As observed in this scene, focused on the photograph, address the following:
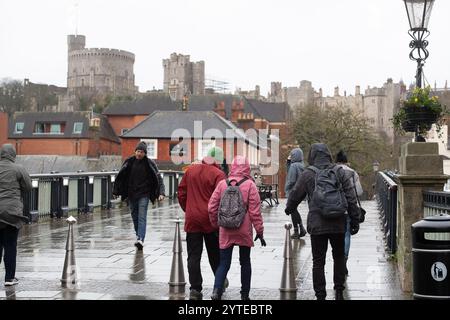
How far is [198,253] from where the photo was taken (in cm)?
874

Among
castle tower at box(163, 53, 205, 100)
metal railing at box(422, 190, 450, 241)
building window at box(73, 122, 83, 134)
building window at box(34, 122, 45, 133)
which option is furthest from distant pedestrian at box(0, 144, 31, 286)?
castle tower at box(163, 53, 205, 100)

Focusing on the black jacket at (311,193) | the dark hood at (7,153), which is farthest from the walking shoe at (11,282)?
the black jacket at (311,193)

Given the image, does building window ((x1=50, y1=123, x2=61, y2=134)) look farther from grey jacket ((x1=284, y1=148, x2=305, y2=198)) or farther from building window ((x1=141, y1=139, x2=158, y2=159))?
grey jacket ((x1=284, y1=148, x2=305, y2=198))

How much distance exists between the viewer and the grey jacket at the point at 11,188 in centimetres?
909

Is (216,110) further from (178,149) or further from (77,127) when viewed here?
(178,149)

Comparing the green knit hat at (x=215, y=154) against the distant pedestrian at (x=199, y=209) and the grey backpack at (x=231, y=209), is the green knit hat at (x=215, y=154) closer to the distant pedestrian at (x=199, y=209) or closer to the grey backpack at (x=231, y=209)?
the distant pedestrian at (x=199, y=209)

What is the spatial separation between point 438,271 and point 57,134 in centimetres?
7463

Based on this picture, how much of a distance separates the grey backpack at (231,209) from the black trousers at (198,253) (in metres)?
0.63

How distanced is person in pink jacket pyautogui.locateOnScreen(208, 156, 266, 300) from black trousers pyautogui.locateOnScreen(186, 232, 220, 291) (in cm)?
35

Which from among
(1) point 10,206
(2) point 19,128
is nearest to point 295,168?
(1) point 10,206

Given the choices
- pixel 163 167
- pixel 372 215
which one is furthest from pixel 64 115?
pixel 372 215

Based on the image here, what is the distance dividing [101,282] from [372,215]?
13482mm

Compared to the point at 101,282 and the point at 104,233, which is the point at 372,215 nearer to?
the point at 104,233

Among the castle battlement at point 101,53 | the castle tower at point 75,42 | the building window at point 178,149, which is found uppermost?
the castle tower at point 75,42
